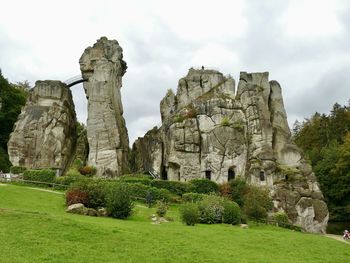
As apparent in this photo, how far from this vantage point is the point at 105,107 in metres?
59.4

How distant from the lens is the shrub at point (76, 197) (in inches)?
1394

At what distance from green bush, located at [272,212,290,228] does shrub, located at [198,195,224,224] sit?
413 inches

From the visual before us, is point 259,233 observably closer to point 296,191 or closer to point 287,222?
point 287,222

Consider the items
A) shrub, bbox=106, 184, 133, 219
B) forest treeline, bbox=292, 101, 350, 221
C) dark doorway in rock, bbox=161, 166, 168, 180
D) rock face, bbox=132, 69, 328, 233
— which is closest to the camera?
shrub, bbox=106, 184, 133, 219

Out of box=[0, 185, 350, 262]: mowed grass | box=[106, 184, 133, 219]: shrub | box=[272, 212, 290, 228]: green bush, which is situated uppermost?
box=[106, 184, 133, 219]: shrub

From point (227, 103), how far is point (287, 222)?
63.7 ft

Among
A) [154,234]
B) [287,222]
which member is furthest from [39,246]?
[287,222]

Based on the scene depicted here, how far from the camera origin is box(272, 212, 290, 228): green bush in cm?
4515

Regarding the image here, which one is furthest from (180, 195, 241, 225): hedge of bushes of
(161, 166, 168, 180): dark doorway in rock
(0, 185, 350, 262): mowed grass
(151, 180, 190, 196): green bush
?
(161, 166, 168, 180): dark doorway in rock

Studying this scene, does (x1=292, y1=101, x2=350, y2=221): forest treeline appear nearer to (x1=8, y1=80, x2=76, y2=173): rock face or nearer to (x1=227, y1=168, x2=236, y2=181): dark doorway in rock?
(x1=227, y1=168, x2=236, y2=181): dark doorway in rock

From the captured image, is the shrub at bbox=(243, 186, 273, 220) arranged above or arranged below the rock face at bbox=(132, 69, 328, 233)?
below

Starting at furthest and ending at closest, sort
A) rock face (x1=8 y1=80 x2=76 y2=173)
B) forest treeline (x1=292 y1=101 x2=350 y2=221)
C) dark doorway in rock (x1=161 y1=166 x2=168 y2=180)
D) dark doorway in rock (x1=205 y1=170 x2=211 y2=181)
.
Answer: forest treeline (x1=292 y1=101 x2=350 y2=221) → dark doorway in rock (x1=161 y1=166 x2=168 y2=180) → rock face (x1=8 y1=80 x2=76 y2=173) → dark doorway in rock (x1=205 y1=170 x2=211 y2=181)

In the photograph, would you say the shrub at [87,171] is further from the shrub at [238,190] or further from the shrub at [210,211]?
the shrub at [210,211]

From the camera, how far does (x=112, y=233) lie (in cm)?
2303
